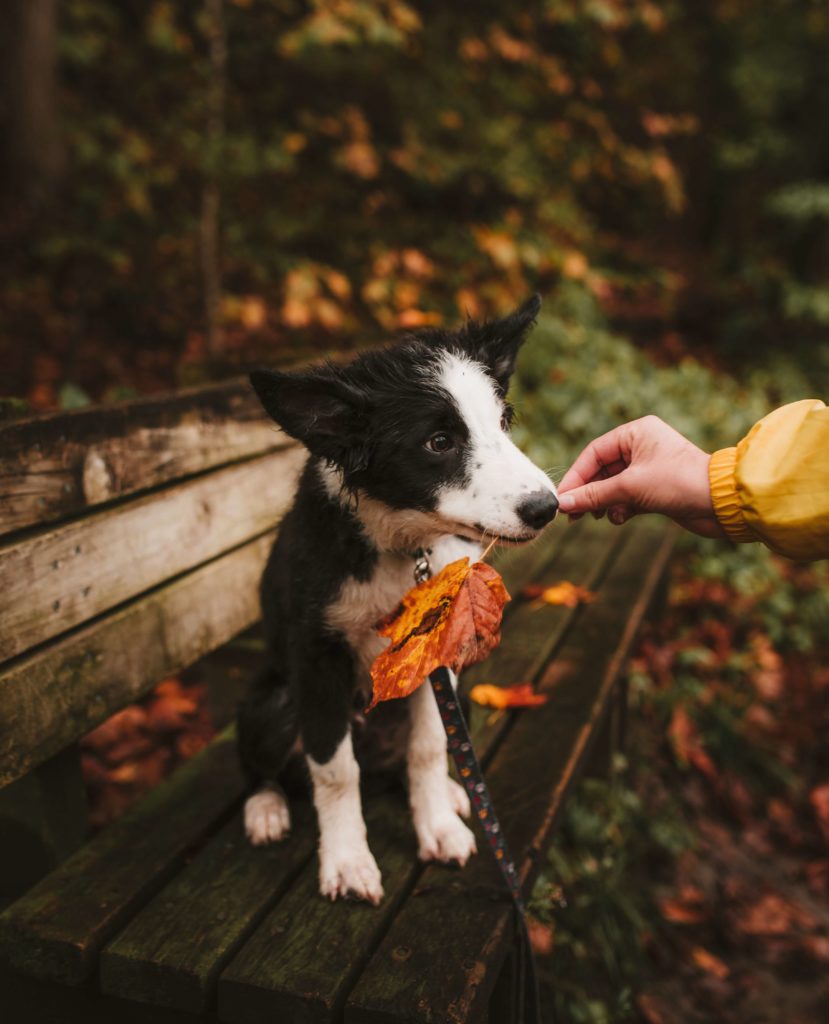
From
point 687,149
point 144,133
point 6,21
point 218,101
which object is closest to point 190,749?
point 218,101

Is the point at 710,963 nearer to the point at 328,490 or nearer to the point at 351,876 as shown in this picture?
the point at 351,876

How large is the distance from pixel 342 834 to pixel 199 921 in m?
0.38

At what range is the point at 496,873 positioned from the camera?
7.02 ft

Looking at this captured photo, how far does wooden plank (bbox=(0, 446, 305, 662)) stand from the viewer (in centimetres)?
206

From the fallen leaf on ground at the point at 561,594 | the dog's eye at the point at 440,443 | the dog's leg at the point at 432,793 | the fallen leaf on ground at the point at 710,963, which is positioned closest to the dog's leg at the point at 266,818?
the dog's leg at the point at 432,793

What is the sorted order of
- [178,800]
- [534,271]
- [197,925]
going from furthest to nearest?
[534,271]
[178,800]
[197,925]

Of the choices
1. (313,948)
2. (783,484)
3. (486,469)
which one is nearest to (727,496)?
(783,484)

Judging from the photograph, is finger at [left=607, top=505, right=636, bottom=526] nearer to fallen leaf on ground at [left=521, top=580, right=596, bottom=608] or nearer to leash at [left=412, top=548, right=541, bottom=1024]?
leash at [left=412, top=548, right=541, bottom=1024]

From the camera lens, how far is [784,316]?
356 inches

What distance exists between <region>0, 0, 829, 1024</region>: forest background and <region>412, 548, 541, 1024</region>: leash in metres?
0.74

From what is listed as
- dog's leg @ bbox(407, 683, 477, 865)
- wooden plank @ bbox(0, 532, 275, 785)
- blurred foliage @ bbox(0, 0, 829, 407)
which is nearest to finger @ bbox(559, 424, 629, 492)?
dog's leg @ bbox(407, 683, 477, 865)

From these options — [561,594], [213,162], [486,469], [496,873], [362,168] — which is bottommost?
[496,873]

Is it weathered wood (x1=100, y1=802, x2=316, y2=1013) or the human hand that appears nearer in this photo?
weathered wood (x1=100, y1=802, x2=316, y2=1013)

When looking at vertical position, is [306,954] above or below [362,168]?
below
